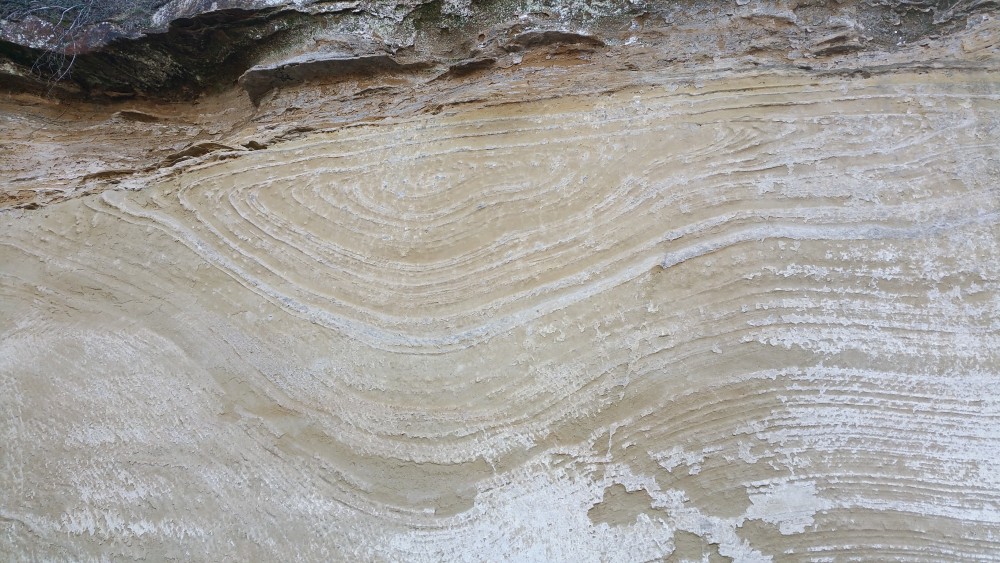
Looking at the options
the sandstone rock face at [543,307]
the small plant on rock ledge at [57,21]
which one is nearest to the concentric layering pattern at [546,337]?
the sandstone rock face at [543,307]

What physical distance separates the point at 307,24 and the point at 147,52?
2.07 feet

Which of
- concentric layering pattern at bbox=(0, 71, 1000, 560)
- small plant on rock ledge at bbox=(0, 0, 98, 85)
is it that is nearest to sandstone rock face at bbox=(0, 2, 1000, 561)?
concentric layering pattern at bbox=(0, 71, 1000, 560)

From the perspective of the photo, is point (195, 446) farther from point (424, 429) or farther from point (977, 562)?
point (977, 562)

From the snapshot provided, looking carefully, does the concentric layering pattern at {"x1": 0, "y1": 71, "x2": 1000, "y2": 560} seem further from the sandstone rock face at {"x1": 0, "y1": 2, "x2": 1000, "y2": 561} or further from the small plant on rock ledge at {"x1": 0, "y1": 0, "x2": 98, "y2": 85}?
the small plant on rock ledge at {"x1": 0, "y1": 0, "x2": 98, "y2": 85}

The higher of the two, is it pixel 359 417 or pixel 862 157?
pixel 862 157

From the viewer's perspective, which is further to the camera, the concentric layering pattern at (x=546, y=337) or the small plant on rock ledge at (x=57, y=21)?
the small plant on rock ledge at (x=57, y=21)

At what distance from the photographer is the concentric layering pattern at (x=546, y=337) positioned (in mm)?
1715

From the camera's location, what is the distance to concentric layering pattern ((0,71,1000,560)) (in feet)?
5.63

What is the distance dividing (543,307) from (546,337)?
9cm

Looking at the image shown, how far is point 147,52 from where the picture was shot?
227 centimetres

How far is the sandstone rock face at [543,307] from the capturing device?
67.7 inches

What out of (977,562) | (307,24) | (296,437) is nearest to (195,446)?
(296,437)

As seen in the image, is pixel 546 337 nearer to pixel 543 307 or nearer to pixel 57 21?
pixel 543 307

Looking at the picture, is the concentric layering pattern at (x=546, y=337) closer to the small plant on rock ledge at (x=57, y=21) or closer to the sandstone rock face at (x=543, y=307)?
the sandstone rock face at (x=543, y=307)
